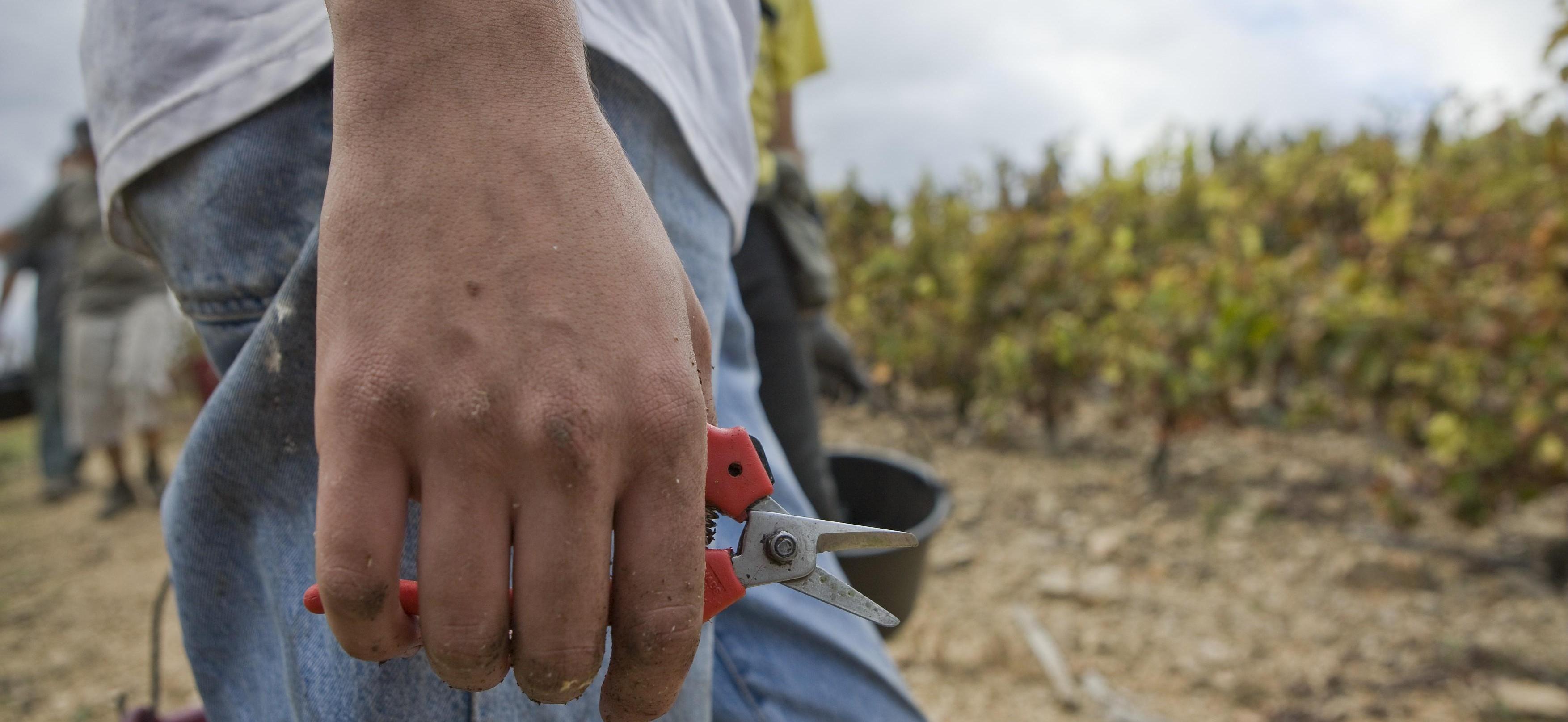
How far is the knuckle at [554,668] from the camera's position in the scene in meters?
0.54

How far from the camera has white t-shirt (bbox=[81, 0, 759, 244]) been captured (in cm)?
69

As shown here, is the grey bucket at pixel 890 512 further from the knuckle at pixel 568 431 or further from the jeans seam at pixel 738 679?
the knuckle at pixel 568 431

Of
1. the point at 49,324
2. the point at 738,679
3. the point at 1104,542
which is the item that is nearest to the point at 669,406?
the point at 738,679

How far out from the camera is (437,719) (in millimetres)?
699

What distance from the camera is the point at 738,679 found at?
955 millimetres

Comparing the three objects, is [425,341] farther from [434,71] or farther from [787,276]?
[787,276]

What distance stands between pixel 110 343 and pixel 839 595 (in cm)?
530

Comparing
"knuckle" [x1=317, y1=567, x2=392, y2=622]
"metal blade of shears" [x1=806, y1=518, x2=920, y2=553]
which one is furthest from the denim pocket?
"metal blade of shears" [x1=806, y1=518, x2=920, y2=553]

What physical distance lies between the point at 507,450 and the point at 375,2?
0.98 feet

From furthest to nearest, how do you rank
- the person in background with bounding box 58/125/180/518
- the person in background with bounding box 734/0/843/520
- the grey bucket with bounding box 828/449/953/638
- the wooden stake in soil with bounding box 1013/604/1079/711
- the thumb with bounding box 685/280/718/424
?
1. the person in background with bounding box 58/125/180/518
2. the wooden stake in soil with bounding box 1013/604/1079/711
3. the person in background with bounding box 734/0/843/520
4. the grey bucket with bounding box 828/449/953/638
5. the thumb with bounding box 685/280/718/424

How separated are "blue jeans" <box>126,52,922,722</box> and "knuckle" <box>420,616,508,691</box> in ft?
0.55

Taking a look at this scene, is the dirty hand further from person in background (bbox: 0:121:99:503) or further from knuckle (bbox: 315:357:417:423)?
person in background (bbox: 0:121:99:503)

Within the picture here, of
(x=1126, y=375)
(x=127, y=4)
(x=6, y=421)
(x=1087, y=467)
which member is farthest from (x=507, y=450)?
(x=6, y=421)

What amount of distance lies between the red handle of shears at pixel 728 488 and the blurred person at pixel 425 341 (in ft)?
0.15
